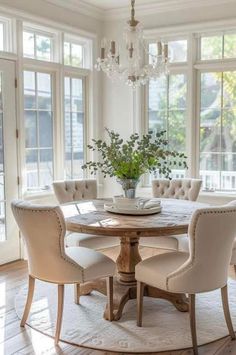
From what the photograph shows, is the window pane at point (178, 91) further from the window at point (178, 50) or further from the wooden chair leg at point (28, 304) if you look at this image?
the wooden chair leg at point (28, 304)

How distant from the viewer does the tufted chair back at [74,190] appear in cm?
446

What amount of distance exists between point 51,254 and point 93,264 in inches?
13.1

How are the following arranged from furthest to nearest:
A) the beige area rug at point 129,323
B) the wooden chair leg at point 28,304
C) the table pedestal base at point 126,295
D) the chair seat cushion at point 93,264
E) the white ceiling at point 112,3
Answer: the white ceiling at point 112,3, the table pedestal base at point 126,295, the wooden chair leg at point 28,304, the chair seat cushion at point 93,264, the beige area rug at point 129,323

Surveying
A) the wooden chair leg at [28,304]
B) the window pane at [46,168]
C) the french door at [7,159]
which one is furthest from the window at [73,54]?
the wooden chair leg at [28,304]

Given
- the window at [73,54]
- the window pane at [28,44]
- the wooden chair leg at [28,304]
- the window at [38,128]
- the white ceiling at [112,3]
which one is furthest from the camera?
the window at [73,54]

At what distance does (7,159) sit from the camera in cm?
478

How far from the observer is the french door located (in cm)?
471

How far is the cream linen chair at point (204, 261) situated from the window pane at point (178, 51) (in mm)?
3285

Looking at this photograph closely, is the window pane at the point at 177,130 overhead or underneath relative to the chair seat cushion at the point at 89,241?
overhead

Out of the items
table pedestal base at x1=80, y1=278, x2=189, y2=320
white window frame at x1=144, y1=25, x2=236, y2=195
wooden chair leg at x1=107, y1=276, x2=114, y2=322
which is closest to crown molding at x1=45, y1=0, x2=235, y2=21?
white window frame at x1=144, y1=25, x2=236, y2=195

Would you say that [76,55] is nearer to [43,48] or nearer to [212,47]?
[43,48]

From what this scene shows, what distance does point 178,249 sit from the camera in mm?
3977

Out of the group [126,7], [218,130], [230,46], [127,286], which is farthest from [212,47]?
[127,286]

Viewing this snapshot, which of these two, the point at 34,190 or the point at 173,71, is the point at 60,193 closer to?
the point at 34,190
